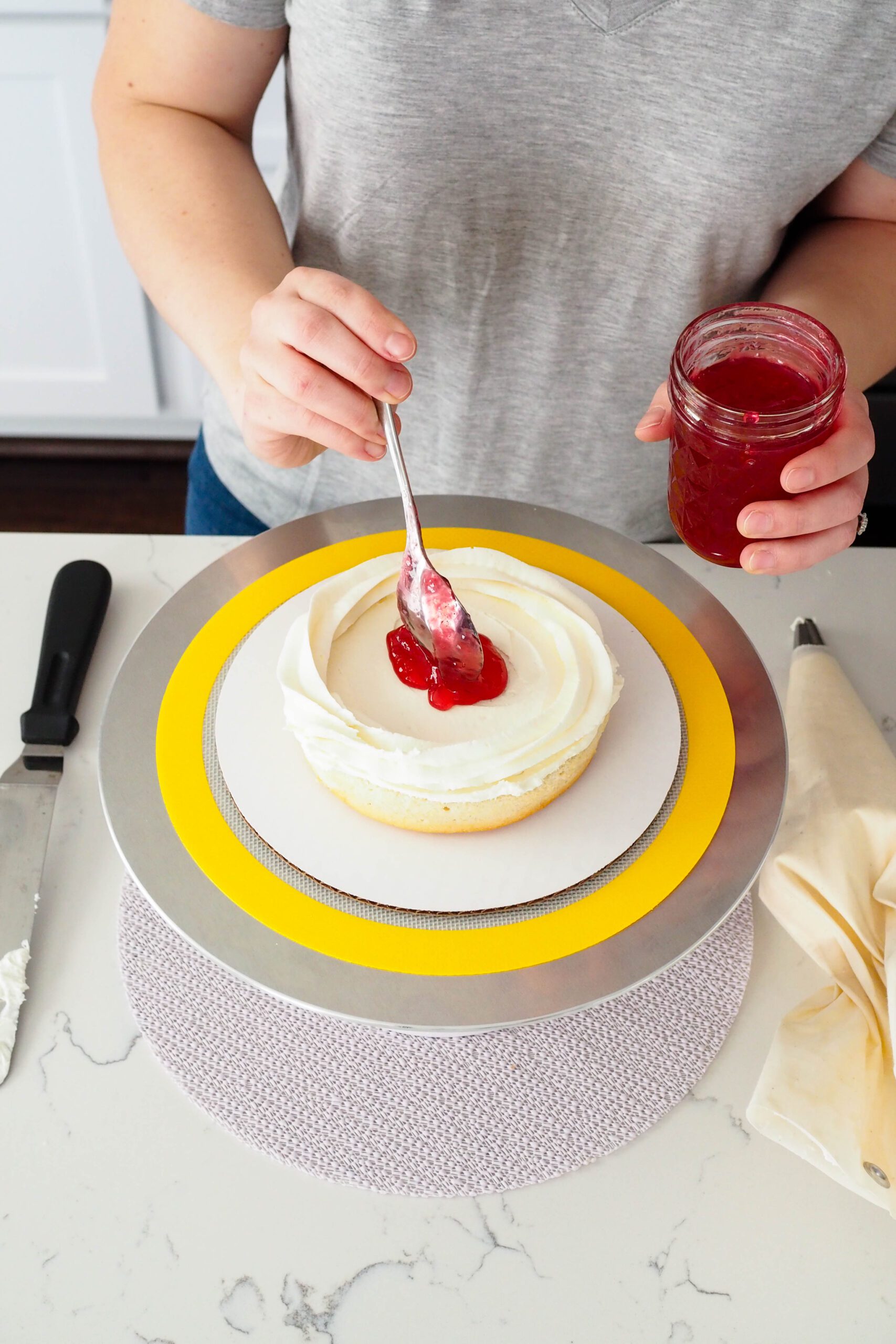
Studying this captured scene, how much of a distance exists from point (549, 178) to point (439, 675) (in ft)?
1.82

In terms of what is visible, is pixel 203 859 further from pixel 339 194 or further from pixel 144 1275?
pixel 339 194

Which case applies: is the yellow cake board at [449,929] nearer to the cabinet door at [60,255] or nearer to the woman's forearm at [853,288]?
the woman's forearm at [853,288]

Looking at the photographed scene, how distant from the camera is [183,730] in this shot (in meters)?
0.88

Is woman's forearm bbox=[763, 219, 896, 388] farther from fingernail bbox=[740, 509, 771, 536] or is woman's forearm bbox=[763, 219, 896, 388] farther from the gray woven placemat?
the gray woven placemat

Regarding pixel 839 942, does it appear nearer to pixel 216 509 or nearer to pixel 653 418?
pixel 653 418

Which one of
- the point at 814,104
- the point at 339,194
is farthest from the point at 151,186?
the point at 814,104

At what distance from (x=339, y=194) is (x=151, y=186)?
0.64ft

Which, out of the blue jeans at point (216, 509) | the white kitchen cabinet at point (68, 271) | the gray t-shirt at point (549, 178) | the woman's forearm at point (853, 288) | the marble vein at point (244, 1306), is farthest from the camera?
the white kitchen cabinet at point (68, 271)

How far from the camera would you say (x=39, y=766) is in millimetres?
1018

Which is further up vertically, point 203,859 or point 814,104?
point 814,104

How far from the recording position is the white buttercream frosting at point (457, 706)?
780 millimetres

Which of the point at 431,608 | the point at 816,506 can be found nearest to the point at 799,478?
the point at 816,506

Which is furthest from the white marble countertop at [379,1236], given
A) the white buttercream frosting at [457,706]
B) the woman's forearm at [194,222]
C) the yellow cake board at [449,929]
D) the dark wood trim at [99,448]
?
the dark wood trim at [99,448]

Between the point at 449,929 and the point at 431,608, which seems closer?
the point at 449,929
